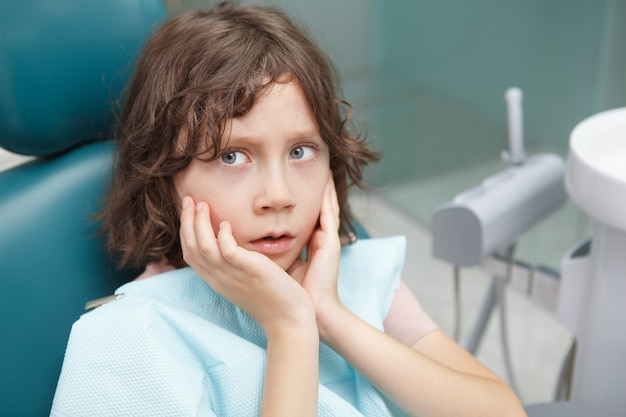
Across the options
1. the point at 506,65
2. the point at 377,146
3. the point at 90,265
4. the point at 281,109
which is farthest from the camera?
the point at 377,146

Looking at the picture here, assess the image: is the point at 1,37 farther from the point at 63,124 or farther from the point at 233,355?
the point at 233,355

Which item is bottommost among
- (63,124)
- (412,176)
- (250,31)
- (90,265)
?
(412,176)

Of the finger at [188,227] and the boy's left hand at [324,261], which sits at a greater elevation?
the finger at [188,227]

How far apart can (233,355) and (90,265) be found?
275 millimetres

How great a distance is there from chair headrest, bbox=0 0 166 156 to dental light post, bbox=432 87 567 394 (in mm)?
606

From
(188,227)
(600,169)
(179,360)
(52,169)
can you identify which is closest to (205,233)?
(188,227)

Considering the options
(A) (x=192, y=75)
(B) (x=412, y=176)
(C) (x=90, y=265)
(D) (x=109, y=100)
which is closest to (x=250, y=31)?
(A) (x=192, y=75)

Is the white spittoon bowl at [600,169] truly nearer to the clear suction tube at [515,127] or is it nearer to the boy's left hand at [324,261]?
the clear suction tube at [515,127]

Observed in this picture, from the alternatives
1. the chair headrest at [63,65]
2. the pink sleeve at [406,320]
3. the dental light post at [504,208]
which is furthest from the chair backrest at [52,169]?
the dental light post at [504,208]

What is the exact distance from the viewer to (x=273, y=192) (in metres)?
0.80

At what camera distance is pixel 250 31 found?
0.88 metres

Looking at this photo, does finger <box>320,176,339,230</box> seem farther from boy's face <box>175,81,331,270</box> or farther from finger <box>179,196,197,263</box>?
finger <box>179,196,197,263</box>

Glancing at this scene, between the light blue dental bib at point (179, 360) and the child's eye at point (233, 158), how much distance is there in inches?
7.0

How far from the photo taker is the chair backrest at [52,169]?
894 mm
